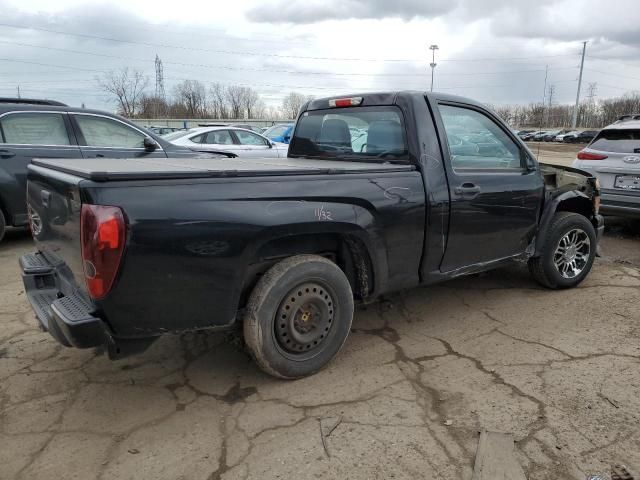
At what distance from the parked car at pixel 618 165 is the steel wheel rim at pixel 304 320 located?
5.19 meters

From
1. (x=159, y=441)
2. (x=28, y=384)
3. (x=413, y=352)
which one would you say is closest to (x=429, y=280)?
(x=413, y=352)

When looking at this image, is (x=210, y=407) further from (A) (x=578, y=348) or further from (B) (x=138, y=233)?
(A) (x=578, y=348)

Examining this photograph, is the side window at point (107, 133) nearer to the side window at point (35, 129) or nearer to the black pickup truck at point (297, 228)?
the side window at point (35, 129)

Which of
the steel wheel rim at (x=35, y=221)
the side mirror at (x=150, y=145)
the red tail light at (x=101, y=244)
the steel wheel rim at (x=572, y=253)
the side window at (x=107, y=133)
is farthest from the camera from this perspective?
the side mirror at (x=150, y=145)

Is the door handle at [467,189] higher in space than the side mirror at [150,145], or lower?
lower

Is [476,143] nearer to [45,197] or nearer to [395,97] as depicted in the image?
[395,97]

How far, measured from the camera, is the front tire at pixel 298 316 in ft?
9.40

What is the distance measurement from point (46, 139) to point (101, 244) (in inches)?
195

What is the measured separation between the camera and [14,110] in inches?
243

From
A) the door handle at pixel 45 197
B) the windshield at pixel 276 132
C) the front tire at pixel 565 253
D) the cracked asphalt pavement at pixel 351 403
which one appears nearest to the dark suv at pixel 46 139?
the cracked asphalt pavement at pixel 351 403

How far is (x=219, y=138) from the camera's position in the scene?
11.0m

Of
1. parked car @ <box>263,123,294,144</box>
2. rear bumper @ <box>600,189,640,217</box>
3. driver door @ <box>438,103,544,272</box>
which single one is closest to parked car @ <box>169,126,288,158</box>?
parked car @ <box>263,123,294,144</box>

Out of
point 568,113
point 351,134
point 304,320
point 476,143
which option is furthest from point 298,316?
point 568,113

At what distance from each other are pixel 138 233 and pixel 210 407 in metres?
1.17
